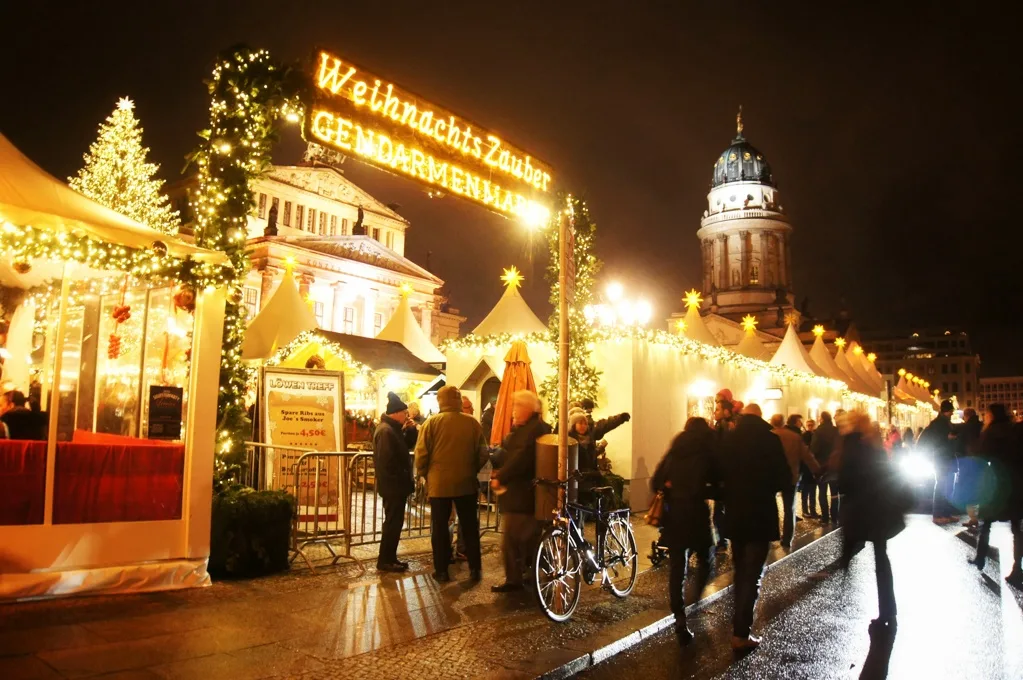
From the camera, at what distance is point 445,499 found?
25.3ft

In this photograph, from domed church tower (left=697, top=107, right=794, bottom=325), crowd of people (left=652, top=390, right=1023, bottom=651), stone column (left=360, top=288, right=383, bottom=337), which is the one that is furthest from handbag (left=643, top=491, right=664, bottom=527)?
domed church tower (left=697, top=107, right=794, bottom=325)

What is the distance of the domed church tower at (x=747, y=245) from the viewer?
73.6 meters

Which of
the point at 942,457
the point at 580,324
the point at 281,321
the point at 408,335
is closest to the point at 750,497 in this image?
the point at 580,324

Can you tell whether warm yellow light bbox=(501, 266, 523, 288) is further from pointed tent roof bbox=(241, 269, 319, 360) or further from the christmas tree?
the christmas tree

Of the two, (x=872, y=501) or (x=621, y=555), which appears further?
(x=621, y=555)

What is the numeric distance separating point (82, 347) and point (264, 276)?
4028cm

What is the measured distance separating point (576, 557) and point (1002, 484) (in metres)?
5.62

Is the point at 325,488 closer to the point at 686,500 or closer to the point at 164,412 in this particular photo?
the point at 164,412

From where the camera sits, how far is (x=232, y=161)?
7.91 metres

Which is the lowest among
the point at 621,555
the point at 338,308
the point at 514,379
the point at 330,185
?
the point at 621,555

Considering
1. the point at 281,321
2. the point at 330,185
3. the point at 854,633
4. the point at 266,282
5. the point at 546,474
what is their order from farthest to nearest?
the point at 330,185, the point at 266,282, the point at 281,321, the point at 546,474, the point at 854,633

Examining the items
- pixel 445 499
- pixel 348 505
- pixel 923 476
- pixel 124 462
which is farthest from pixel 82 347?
pixel 923 476

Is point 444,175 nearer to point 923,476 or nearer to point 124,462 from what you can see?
point 124,462

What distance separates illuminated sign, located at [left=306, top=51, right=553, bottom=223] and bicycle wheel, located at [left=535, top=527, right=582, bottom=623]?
463cm
